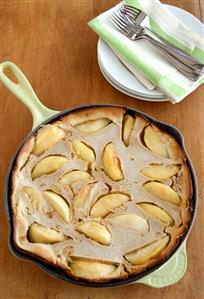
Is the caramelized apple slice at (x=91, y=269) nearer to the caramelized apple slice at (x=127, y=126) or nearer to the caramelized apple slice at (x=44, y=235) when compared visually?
the caramelized apple slice at (x=44, y=235)

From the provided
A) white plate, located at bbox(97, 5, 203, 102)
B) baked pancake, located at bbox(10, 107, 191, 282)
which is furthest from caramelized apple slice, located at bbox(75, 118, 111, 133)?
white plate, located at bbox(97, 5, 203, 102)

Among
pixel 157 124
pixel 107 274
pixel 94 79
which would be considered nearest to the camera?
pixel 107 274

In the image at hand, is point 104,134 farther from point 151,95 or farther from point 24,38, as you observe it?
point 24,38

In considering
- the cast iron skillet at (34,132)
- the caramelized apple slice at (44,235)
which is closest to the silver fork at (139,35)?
the cast iron skillet at (34,132)

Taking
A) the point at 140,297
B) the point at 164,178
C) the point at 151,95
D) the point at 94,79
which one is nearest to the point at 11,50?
the point at 94,79

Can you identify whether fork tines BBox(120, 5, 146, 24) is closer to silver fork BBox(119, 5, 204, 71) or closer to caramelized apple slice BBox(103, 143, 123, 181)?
silver fork BBox(119, 5, 204, 71)

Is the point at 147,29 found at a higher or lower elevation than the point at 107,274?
higher

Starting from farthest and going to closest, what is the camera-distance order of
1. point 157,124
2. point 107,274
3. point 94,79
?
point 94,79, point 157,124, point 107,274

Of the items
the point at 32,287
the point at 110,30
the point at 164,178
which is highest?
the point at 110,30
